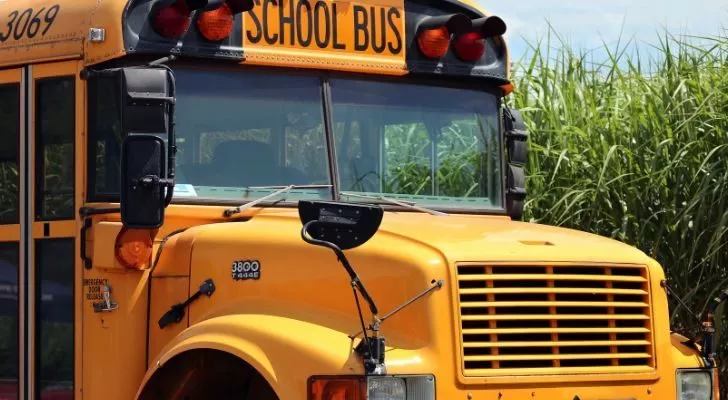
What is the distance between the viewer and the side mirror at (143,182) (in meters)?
5.39

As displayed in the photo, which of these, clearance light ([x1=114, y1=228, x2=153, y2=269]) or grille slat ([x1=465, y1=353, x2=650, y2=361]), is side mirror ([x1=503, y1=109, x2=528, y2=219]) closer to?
grille slat ([x1=465, y1=353, x2=650, y2=361])

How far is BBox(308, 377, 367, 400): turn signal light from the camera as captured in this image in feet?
15.6

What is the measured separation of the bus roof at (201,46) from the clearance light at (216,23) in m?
0.05

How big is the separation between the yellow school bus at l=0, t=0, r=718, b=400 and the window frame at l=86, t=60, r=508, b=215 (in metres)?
0.01

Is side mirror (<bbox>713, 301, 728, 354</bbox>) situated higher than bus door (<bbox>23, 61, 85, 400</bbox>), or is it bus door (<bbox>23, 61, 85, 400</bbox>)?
bus door (<bbox>23, 61, 85, 400</bbox>)

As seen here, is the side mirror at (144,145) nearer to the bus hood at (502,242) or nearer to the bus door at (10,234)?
the bus hood at (502,242)

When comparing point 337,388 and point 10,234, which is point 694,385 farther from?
point 10,234

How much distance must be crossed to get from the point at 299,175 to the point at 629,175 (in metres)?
3.27

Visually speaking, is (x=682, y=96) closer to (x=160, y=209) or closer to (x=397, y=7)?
(x=397, y=7)

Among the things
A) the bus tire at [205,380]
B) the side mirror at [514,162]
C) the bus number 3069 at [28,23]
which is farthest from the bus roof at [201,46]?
the bus tire at [205,380]

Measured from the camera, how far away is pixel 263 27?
628 centimetres

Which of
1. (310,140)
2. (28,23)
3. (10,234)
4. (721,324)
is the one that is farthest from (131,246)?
(721,324)

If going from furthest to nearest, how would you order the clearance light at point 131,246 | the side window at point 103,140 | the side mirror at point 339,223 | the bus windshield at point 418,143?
the bus windshield at point 418,143
the side window at point 103,140
the clearance light at point 131,246
the side mirror at point 339,223

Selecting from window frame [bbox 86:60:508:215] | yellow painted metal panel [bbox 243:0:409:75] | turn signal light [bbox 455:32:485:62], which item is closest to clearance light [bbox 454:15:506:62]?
turn signal light [bbox 455:32:485:62]
